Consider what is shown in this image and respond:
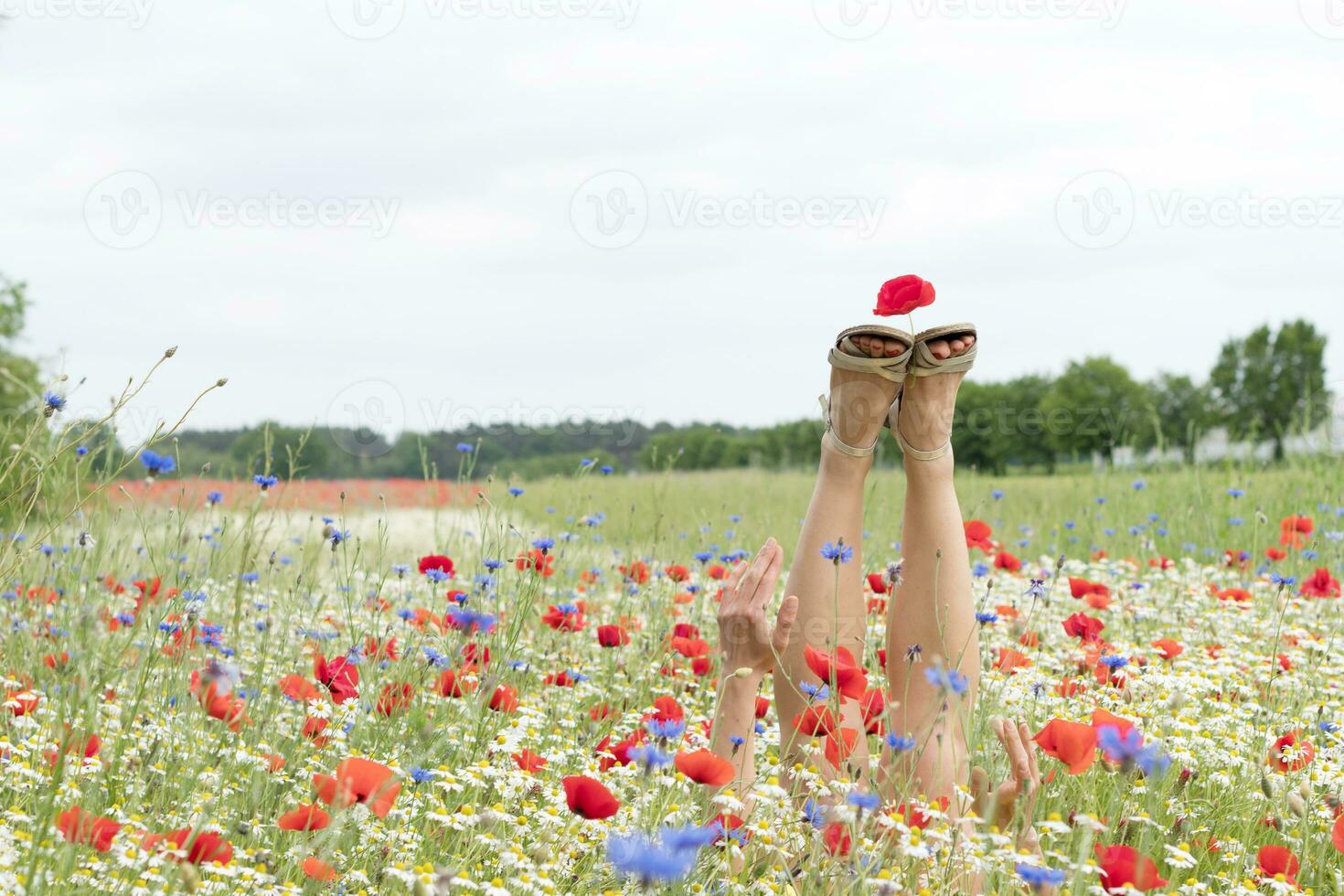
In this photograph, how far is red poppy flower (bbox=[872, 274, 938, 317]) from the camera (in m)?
2.71

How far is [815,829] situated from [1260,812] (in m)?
1.49

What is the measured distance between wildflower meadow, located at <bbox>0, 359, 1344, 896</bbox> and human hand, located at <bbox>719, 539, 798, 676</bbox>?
19cm

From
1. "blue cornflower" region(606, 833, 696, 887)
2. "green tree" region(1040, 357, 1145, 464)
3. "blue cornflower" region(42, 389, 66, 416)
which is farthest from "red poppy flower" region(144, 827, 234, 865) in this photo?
"green tree" region(1040, 357, 1145, 464)

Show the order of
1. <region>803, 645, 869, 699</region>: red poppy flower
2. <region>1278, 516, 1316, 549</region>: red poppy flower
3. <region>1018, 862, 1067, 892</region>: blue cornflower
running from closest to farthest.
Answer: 1. <region>1018, 862, 1067, 892</region>: blue cornflower
2. <region>803, 645, 869, 699</region>: red poppy flower
3. <region>1278, 516, 1316, 549</region>: red poppy flower

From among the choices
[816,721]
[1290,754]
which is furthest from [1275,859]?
[816,721]

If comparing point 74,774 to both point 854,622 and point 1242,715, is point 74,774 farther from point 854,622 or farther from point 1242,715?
point 1242,715

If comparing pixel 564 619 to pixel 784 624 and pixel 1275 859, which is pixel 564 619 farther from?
pixel 1275 859

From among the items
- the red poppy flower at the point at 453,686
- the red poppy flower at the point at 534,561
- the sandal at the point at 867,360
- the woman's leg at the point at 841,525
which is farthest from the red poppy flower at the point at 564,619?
the sandal at the point at 867,360

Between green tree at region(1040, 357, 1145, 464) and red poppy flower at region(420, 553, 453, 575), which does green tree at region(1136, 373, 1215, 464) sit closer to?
green tree at region(1040, 357, 1145, 464)

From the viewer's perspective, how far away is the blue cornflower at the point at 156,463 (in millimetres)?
2357

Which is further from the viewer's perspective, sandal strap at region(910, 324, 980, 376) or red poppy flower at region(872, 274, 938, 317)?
sandal strap at region(910, 324, 980, 376)

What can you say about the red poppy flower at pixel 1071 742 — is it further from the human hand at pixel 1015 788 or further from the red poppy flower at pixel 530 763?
the red poppy flower at pixel 530 763

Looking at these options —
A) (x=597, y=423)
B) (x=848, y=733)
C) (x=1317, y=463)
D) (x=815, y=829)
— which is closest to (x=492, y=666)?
(x=848, y=733)

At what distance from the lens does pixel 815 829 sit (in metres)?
2.04
